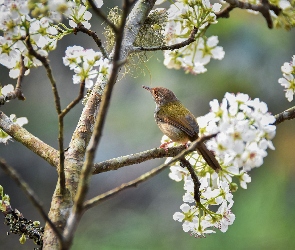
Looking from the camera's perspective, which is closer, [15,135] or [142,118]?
[15,135]

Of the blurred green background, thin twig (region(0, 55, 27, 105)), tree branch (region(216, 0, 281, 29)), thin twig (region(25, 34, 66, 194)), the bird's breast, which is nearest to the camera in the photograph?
thin twig (region(25, 34, 66, 194))

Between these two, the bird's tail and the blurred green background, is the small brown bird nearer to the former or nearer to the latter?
the bird's tail

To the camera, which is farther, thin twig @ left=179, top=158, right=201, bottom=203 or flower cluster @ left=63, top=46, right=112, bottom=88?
thin twig @ left=179, top=158, right=201, bottom=203

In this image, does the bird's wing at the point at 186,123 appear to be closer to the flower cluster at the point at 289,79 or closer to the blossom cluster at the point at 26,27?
the flower cluster at the point at 289,79

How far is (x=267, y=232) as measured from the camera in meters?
4.80

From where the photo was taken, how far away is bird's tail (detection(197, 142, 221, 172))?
1.39 metres

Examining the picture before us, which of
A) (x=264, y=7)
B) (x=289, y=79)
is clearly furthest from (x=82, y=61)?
(x=289, y=79)

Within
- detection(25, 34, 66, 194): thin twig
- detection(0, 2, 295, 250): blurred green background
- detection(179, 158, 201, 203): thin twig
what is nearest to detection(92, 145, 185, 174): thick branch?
detection(179, 158, 201, 203): thin twig

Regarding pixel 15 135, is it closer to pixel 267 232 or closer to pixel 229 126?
pixel 229 126

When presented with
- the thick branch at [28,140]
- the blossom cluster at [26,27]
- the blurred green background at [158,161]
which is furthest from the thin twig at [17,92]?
the blurred green background at [158,161]

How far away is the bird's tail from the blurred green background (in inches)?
128

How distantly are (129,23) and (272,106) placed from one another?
390cm

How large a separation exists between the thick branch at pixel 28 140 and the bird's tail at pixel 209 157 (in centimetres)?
37

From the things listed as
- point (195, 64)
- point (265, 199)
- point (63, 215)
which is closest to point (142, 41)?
point (195, 64)
